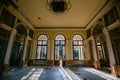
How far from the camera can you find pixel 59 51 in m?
8.95

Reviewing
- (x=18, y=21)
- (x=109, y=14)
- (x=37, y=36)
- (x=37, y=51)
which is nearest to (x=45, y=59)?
(x=37, y=51)

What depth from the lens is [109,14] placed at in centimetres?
514

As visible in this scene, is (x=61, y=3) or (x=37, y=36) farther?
(x=37, y=36)

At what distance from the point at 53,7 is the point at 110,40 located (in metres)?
4.22

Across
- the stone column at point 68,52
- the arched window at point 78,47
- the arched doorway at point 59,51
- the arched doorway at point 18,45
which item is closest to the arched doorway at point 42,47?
the arched doorway at point 59,51

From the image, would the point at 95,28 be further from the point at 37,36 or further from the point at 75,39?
the point at 37,36

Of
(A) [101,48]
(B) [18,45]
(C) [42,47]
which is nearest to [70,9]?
(C) [42,47]

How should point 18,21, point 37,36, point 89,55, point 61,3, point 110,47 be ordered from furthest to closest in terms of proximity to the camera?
point 37,36 < point 89,55 < point 18,21 < point 61,3 < point 110,47

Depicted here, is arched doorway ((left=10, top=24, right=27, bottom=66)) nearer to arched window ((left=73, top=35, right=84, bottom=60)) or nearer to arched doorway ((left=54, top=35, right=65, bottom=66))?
arched doorway ((left=54, top=35, right=65, bottom=66))

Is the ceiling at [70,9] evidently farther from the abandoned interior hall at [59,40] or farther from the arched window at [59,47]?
the arched window at [59,47]

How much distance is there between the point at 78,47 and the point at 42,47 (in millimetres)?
3952

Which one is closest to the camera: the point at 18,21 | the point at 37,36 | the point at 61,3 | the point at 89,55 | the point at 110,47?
the point at 110,47

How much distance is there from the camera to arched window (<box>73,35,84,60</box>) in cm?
880

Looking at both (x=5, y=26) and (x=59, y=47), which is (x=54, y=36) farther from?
(x=5, y=26)
